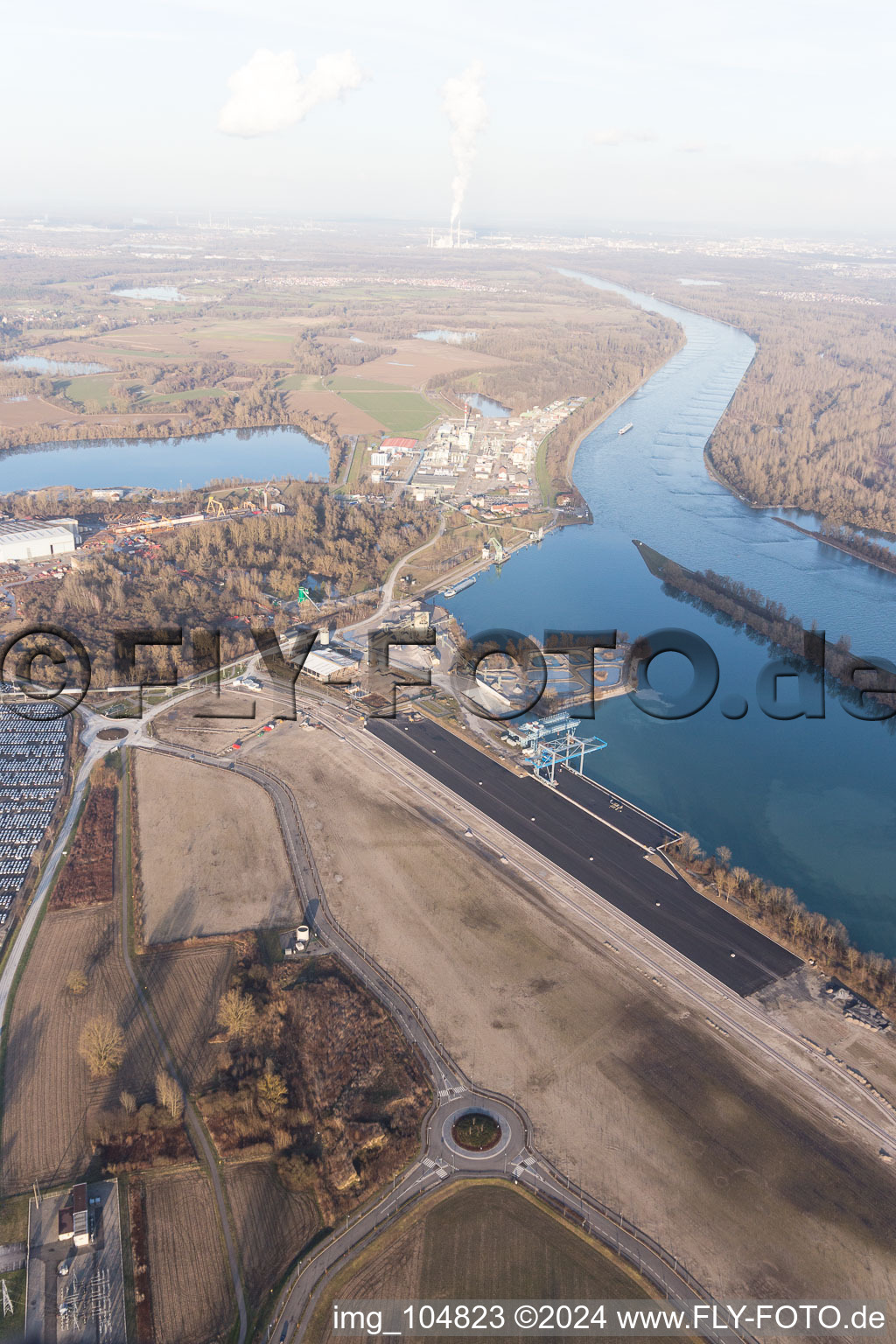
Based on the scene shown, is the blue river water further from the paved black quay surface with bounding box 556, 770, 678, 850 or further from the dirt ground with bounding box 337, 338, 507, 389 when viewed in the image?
the dirt ground with bounding box 337, 338, 507, 389

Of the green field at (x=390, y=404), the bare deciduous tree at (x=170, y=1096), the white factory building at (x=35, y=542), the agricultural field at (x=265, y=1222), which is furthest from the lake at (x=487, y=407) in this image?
the agricultural field at (x=265, y=1222)

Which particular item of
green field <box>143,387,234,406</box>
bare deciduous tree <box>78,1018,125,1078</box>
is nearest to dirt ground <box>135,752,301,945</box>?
bare deciduous tree <box>78,1018,125,1078</box>

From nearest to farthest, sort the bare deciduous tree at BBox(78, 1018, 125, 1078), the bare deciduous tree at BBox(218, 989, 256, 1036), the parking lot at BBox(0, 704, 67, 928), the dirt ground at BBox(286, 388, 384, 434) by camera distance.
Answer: the bare deciduous tree at BBox(78, 1018, 125, 1078) → the bare deciduous tree at BBox(218, 989, 256, 1036) → the parking lot at BBox(0, 704, 67, 928) → the dirt ground at BBox(286, 388, 384, 434)

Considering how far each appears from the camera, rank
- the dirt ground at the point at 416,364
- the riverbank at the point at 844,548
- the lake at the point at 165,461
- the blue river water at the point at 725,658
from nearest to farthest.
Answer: the blue river water at the point at 725,658
the riverbank at the point at 844,548
the lake at the point at 165,461
the dirt ground at the point at 416,364

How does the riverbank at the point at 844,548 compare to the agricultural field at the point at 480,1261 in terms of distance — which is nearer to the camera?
the agricultural field at the point at 480,1261

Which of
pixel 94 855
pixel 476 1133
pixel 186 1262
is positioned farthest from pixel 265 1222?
pixel 94 855

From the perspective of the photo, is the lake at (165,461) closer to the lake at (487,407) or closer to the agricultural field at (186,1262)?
the lake at (487,407)
